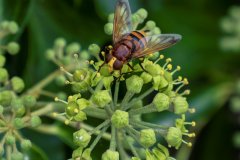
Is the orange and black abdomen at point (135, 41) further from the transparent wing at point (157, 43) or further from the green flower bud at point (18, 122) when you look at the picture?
the green flower bud at point (18, 122)

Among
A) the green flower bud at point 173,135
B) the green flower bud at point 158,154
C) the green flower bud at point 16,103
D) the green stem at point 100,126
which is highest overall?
the green flower bud at point 16,103

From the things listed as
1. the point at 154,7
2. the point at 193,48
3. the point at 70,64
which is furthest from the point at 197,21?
the point at 70,64

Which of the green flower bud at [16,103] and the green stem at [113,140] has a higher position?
the green flower bud at [16,103]

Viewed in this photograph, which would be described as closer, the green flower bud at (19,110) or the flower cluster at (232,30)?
the green flower bud at (19,110)

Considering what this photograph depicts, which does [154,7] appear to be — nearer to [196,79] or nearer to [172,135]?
[196,79]

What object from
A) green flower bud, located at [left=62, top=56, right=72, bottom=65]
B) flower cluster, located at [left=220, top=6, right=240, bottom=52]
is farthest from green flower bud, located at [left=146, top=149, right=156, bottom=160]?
flower cluster, located at [left=220, top=6, right=240, bottom=52]

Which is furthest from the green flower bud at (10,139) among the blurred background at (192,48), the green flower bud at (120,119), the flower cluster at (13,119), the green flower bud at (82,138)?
the blurred background at (192,48)
